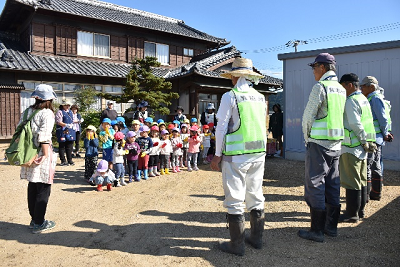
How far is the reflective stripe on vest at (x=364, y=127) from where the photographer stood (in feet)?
12.9

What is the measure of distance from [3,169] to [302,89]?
8.47 metres

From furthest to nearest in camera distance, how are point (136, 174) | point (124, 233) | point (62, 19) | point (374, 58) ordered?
point (62, 19), point (374, 58), point (136, 174), point (124, 233)

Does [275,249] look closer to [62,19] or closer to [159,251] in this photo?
[159,251]

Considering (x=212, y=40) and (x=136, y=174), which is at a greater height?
(x=212, y=40)

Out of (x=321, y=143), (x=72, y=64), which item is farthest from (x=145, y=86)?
(x=321, y=143)

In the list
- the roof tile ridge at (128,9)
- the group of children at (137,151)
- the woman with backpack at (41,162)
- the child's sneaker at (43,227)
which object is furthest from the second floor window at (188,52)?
the child's sneaker at (43,227)

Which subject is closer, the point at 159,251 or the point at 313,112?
the point at 159,251

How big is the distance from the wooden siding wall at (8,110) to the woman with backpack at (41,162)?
382 inches

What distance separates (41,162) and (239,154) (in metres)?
2.47

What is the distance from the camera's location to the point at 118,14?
16516 mm

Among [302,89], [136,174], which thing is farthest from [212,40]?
[136,174]

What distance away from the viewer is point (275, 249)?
326cm

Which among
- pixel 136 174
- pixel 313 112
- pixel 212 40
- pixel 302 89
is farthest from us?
pixel 212 40

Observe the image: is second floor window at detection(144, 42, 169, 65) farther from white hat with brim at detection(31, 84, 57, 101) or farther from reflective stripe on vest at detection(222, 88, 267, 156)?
reflective stripe on vest at detection(222, 88, 267, 156)
